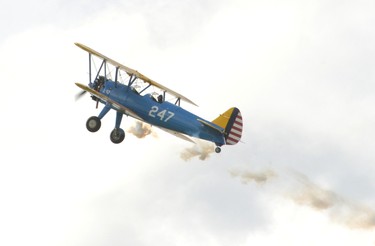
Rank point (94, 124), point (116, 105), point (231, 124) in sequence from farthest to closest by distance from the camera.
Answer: point (94, 124) < point (231, 124) < point (116, 105)

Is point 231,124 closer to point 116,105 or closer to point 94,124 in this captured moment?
point 116,105

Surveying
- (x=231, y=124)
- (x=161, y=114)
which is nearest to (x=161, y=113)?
(x=161, y=114)

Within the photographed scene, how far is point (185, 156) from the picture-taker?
5797cm

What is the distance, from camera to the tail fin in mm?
55375

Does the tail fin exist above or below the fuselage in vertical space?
above

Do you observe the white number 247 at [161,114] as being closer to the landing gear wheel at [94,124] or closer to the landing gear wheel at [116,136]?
the landing gear wheel at [116,136]

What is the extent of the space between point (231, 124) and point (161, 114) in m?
3.13

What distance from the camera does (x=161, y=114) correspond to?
55250 millimetres

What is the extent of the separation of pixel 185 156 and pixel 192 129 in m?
3.35

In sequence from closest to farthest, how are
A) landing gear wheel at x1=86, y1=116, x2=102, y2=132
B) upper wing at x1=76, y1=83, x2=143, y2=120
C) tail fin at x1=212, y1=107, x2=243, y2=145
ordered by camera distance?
upper wing at x1=76, y1=83, x2=143, y2=120 < tail fin at x1=212, y1=107, x2=243, y2=145 < landing gear wheel at x1=86, y1=116, x2=102, y2=132

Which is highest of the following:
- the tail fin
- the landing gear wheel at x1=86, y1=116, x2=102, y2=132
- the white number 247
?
the tail fin

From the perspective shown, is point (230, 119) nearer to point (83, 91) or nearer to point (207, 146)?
point (207, 146)

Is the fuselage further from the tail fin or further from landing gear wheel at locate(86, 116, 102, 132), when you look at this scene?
landing gear wheel at locate(86, 116, 102, 132)

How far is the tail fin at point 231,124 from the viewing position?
182 ft
